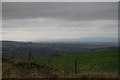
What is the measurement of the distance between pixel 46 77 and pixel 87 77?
8.00ft

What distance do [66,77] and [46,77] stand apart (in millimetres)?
1194

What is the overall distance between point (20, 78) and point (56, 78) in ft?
7.02

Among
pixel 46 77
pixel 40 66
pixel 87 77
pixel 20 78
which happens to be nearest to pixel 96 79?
pixel 87 77

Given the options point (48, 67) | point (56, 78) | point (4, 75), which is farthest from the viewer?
point (48, 67)

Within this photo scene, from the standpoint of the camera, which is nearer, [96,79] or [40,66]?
[96,79]

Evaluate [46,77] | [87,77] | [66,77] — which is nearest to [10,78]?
[46,77]

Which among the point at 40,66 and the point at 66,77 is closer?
the point at 66,77

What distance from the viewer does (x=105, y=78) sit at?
17609mm

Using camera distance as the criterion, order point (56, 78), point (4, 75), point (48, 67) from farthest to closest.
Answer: point (48, 67)
point (4, 75)
point (56, 78)

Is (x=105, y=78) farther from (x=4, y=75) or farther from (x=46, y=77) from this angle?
(x=4, y=75)

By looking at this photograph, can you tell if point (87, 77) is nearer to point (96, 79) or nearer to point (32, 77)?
point (96, 79)

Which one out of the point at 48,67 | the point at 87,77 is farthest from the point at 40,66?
the point at 87,77

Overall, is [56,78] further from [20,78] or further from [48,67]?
[48,67]

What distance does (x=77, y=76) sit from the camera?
707 inches
